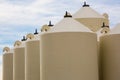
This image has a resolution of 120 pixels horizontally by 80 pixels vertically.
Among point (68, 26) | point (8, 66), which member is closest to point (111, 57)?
point (68, 26)

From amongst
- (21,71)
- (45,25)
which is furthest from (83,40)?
(21,71)

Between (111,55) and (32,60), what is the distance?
6.90 metres

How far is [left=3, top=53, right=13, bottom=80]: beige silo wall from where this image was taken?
37.5m

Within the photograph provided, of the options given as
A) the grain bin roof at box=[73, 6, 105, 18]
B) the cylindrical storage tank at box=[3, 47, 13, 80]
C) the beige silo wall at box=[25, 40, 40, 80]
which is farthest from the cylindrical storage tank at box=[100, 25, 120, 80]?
the cylindrical storage tank at box=[3, 47, 13, 80]

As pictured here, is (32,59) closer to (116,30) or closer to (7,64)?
(116,30)

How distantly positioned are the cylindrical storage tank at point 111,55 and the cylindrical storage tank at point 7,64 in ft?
49.0

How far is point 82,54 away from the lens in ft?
73.9

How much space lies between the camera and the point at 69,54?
22297 mm

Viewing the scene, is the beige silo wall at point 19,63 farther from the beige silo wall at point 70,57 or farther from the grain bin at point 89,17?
the beige silo wall at point 70,57

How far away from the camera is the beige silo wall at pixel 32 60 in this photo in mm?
27953

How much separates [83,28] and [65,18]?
156cm

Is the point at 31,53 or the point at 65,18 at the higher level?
the point at 65,18

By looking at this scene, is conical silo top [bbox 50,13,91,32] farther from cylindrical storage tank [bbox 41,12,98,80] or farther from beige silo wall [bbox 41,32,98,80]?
beige silo wall [bbox 41,32,98,80]

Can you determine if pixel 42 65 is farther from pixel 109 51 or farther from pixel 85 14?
pixel 85 14
